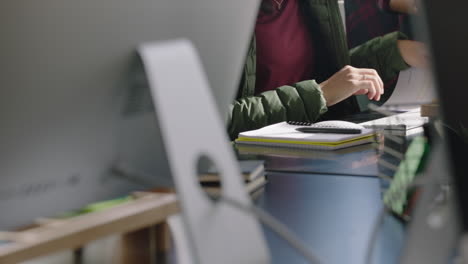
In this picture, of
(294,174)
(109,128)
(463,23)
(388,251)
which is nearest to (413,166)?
(388,251)

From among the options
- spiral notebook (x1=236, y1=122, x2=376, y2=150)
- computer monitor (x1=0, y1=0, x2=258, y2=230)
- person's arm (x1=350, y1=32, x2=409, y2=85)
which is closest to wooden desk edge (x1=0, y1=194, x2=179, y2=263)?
computer monitor (x1=0, y1=0, x2=258, y2=230)

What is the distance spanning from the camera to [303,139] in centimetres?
130

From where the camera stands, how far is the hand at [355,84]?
221 centimetres

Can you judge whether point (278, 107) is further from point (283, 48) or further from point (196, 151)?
point (196, 151)

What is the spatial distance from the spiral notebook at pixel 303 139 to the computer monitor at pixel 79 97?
0.77 m

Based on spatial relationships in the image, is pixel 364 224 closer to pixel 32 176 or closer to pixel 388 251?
pixel 388 251

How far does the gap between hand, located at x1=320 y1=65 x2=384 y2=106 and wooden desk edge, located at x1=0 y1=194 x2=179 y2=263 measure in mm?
1749

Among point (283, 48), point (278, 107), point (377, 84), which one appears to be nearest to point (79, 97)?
point (278, 107)

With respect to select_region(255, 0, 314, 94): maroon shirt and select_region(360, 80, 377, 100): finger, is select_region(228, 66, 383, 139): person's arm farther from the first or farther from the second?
select_region(255, 0, 314, 94): maroon shirt

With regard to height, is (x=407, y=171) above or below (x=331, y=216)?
above

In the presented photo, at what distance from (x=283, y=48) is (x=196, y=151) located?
85.6 inches

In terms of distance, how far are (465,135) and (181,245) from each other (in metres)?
0.41

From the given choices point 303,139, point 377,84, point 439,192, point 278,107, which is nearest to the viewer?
point 439,192

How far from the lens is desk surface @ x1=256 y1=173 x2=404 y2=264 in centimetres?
65
